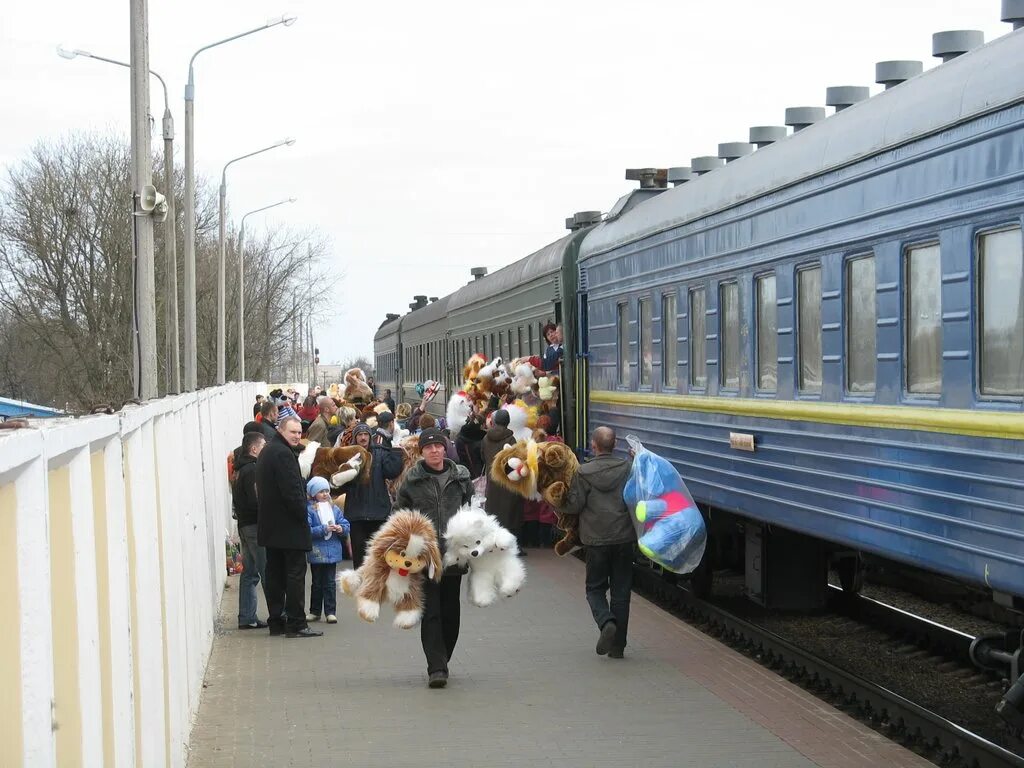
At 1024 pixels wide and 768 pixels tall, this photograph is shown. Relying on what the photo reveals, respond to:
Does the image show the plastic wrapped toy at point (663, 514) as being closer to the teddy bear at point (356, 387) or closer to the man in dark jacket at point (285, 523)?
the man in dark jacket at point (285, 523)

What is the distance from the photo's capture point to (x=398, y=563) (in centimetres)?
980

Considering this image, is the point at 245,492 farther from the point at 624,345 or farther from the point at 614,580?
the point at 624,345

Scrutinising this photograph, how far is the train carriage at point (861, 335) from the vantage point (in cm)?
734

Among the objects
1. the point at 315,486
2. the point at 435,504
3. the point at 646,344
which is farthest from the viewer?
the point at 646,344

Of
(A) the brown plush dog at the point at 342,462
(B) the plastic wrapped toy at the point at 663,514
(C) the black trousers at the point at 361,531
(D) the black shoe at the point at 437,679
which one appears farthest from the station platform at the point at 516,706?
(A) the brown plush dog at the point at 342,462

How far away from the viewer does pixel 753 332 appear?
11336 millimetres

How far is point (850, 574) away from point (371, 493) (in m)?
4.06

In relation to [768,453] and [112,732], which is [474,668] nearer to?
[768,453]

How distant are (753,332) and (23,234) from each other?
37.5 meters

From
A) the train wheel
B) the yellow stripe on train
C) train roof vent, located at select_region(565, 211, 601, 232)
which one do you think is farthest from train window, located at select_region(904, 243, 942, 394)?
train roof vent, located at select_region(565, 211, 601, 232)

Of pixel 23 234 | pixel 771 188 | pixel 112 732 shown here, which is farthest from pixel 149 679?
pixel 23 234

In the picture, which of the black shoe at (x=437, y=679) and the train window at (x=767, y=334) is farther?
the train window at (x=767, y=334)

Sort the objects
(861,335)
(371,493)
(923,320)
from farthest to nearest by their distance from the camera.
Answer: (371,493)
(861,335)
(923,320)

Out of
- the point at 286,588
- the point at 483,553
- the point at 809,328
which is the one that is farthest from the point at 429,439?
the point at 286,588
